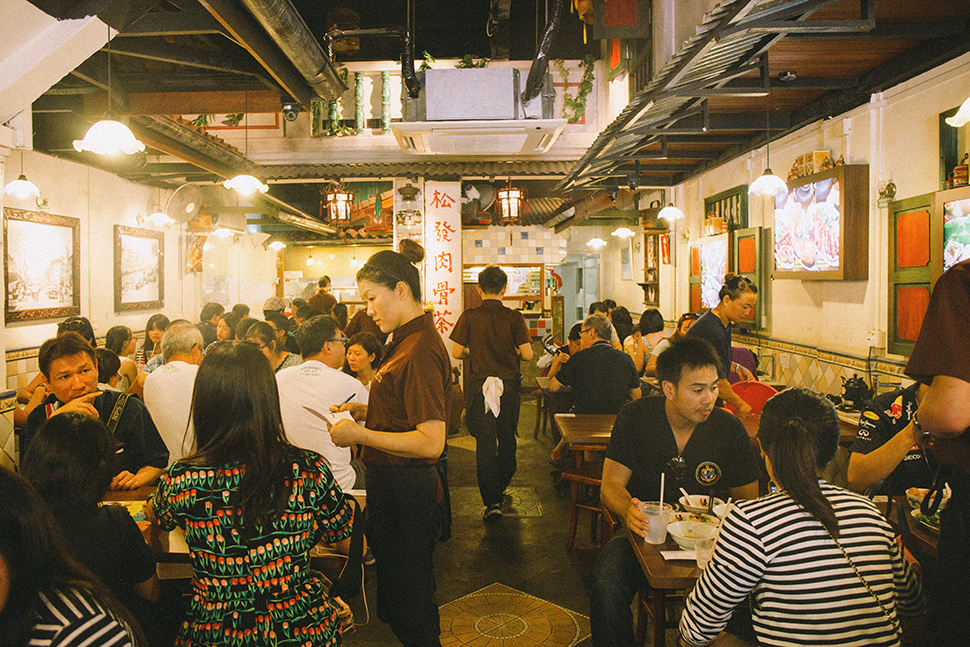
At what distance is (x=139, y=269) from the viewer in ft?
34.4

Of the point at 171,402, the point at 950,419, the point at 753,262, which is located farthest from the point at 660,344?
the point at 950,419

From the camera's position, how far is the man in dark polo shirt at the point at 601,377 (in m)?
5.61

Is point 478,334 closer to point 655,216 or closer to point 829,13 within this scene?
point 829,13

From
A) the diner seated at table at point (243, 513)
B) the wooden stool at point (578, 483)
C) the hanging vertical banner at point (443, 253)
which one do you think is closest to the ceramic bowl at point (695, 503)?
the diner seated at table at point (243, 513)

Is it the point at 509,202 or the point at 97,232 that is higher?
the point at 509,202

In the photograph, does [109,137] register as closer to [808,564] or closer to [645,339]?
[808,564]

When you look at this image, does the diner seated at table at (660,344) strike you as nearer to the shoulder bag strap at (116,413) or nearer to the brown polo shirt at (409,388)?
the brown polo shirt at (409,388)

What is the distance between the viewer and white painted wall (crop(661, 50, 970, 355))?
499 cm

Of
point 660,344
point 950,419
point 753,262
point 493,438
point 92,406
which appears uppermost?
point 753,262

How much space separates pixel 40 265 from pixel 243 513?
7.95 meters

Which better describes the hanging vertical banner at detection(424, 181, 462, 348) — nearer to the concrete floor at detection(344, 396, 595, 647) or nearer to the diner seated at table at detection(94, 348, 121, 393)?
the concrete floor at detection(344, 396, 595, 647)

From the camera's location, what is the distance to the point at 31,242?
7875 mm

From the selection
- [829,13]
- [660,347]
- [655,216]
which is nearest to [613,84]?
[655,216]

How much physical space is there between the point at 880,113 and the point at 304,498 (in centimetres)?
597
